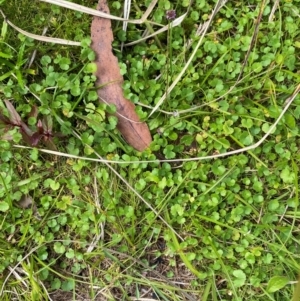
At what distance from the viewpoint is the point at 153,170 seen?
2.04m

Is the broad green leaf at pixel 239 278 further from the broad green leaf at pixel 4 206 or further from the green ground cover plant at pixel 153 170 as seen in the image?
the broad green leaf at pixel 4 206

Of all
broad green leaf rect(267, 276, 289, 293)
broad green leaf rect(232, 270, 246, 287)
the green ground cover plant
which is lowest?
→ broad green leaf rect(267, 276, 289, 293)

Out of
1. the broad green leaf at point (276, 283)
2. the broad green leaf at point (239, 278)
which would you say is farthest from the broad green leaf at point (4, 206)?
the broad green leaf at point (276, 283)

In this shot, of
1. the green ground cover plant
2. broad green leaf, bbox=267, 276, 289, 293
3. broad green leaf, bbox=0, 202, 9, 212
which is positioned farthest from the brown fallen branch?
broad green leaf, bbox=267, 276, 289, 293

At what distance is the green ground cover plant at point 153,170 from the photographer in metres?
2.03

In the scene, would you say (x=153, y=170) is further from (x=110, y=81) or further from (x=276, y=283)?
(x=276, y=283)

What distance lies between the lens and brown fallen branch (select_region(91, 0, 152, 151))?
6.83ft

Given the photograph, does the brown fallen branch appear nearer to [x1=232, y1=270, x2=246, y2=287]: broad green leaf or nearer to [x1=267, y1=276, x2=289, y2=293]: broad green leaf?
[x1=232, y1=270, x2=246, y2=287]: broad green leaf

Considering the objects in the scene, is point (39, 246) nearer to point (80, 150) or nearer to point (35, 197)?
point (35, 197)

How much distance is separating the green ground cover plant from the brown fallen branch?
0.04 meters

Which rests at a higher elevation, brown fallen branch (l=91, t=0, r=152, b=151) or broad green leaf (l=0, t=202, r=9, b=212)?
brown fallen branch (l=91, t=0, r=152, b=151)

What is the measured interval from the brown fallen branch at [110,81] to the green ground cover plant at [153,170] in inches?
1.4

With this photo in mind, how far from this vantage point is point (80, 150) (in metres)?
2.09

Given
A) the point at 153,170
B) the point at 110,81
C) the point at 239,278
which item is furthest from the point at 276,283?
the point at 110,81
